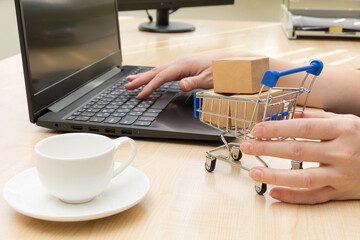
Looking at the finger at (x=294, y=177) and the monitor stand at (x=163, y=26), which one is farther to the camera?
the monitor stand at (x=163, y=26)

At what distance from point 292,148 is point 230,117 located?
0.10 m

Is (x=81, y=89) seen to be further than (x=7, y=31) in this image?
No

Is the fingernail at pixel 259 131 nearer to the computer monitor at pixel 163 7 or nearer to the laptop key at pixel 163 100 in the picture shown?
the laptop key at pixel 163 100

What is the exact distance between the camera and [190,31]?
6.58 feet

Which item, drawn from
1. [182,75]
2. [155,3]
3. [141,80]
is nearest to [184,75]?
[182,75]

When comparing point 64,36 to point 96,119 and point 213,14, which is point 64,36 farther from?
point 213,14

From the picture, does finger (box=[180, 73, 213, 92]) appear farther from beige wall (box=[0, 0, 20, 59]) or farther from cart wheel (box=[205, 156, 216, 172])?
beige wall (box=[0, 0, 20, 59])

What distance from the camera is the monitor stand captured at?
1.97m

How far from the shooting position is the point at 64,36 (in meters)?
0.92

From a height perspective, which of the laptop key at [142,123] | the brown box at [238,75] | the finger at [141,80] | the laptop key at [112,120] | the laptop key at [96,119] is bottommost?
the laptop key at [142,123]

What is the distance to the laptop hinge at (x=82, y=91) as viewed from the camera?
85 cm

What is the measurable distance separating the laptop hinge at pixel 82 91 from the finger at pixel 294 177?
445mm

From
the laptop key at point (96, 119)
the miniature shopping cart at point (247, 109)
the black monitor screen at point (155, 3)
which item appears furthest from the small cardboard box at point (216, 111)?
the black monitor screen at point (155, 3)

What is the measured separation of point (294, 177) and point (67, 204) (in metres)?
0.29
